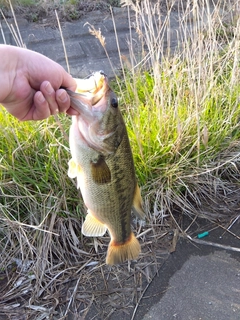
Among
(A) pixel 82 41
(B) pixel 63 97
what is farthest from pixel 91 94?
(A) pixel 82 41

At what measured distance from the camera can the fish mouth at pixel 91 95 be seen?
1.53m

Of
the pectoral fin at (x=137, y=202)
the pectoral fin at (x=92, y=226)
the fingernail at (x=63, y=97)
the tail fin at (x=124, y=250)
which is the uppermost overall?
the fingernail at (x=63, y=97)

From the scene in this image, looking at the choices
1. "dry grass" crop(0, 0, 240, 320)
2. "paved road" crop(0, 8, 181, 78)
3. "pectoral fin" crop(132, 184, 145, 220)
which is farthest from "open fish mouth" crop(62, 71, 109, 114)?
"paved road" crop(0, 8, 181, 78)

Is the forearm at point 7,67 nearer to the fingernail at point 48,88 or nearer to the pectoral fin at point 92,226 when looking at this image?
the fingernail at point 48,88

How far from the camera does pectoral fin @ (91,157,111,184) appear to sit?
1.73m

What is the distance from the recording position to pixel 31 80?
171cm

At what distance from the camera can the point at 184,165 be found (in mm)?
3098

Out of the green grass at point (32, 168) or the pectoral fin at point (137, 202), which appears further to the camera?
the green grass at point (32, 168)

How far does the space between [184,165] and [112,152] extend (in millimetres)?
1452

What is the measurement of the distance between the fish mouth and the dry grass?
1221 mm

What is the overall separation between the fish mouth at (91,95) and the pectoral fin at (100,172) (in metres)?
0.24

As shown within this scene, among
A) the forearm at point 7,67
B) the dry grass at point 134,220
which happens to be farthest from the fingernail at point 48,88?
the dry grass at point 134,220

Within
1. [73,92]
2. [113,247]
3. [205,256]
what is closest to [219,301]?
[205,256]

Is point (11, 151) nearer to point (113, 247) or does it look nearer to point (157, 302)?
point (113, 247)
